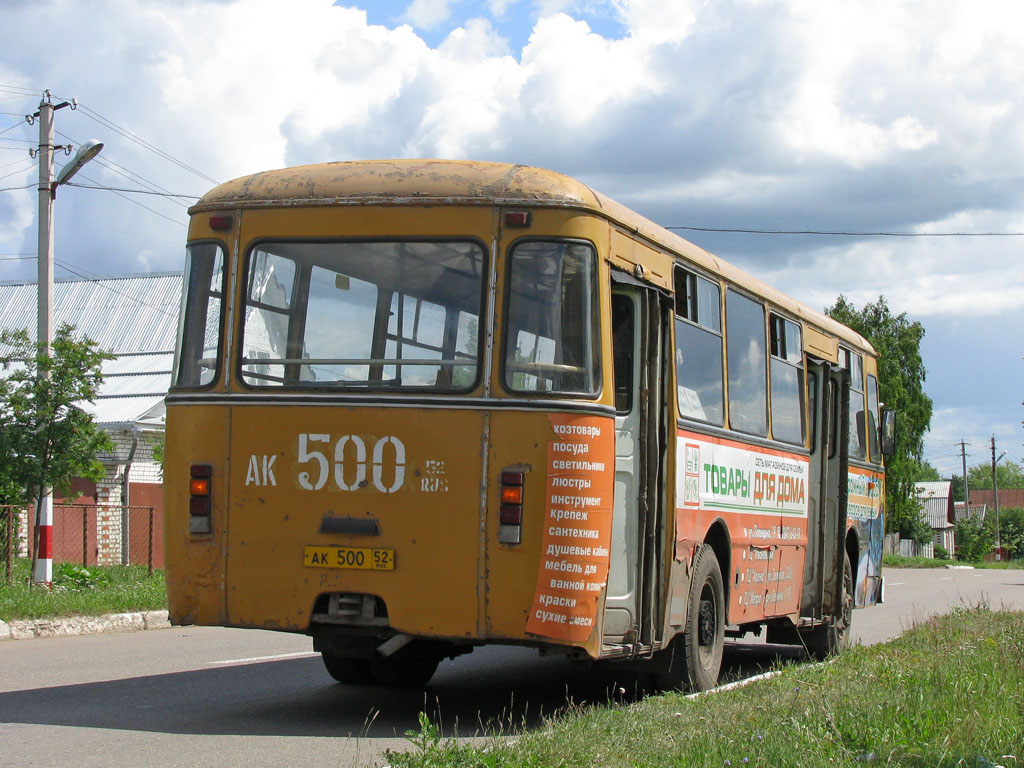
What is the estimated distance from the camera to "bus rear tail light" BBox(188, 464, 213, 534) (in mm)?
7930

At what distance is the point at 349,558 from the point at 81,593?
10224 millimetres

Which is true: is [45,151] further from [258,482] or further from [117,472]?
[258,482]

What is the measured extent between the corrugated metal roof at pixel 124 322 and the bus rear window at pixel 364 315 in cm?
2231

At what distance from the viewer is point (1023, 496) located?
150 metres

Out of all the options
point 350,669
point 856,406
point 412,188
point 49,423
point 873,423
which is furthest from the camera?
point 49,423

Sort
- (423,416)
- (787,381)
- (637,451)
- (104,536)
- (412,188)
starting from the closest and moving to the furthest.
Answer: (423,416) < (412,188) < (637,451) < (787,381) < (104,536)

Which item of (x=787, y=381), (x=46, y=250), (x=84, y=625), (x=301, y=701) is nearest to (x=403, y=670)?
(x=301, y=701)

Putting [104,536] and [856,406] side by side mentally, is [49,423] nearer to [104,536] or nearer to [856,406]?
[856,406]

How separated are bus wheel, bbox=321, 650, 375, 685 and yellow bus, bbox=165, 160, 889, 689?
0.85 metres

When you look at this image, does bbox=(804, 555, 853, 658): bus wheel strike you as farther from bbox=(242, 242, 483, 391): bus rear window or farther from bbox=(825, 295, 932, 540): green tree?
bbox=(825, 295, 932, 540): green tree

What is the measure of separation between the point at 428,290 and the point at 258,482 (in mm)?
1527

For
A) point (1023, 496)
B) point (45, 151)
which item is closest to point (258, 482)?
point (45, 151)

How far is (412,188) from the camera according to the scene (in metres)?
7.94

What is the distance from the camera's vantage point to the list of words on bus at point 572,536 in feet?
24.4
